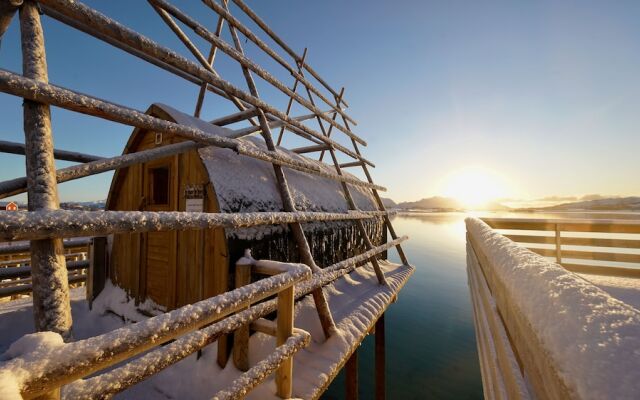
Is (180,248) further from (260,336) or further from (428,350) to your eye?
(428,350)

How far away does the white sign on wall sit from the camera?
4113 mm

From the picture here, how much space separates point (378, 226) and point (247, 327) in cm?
751

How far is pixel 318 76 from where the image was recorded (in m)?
8.17

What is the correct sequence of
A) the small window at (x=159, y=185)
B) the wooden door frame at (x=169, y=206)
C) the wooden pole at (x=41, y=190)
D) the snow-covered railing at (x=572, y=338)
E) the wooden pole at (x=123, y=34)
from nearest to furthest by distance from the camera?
the snow-covered railing at (x=572, y=338)
the wooden pole at (x=41, y=190)
the wooden pole at (x=123, y=34)
the wooden door frame at (x=169, y=206)
the small window at (x=159, y=185)

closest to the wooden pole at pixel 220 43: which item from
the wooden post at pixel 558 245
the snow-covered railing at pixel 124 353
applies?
the snow-covered railing at pixel 124 353

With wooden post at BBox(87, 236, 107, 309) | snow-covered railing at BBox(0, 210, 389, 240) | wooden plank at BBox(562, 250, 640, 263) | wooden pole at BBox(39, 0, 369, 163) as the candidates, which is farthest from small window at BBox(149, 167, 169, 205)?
wooden plank at BBox(562, 250, 640, 263)

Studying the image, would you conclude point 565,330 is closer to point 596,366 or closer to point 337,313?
point 596,366

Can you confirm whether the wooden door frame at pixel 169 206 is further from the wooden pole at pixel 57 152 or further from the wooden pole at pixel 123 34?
the wooden pole at pixel 123 34

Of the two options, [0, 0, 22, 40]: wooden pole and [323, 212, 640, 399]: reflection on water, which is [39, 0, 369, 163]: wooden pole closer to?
[0, 0, 22, 40]: wooden pole

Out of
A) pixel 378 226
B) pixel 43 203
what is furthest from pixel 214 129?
pixel 378 226

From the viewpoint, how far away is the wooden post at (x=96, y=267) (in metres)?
5.79

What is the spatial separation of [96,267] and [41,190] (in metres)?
5.88

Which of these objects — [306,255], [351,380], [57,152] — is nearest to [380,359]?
[351,380]

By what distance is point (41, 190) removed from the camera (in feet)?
4.73
